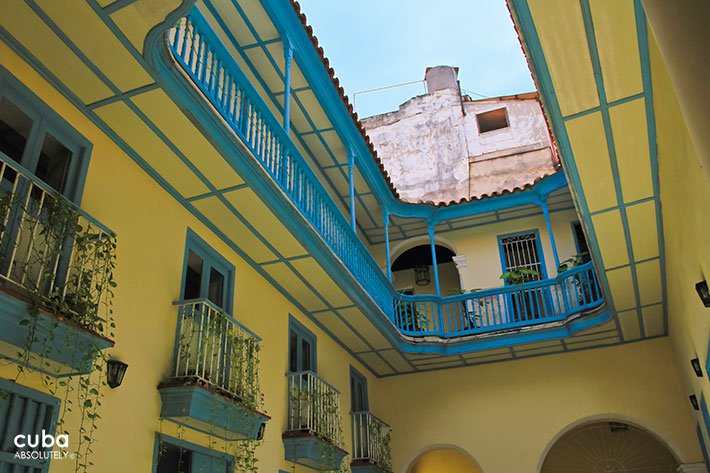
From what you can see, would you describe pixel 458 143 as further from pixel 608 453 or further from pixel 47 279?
pixel 47 279

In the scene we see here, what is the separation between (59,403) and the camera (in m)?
5.12

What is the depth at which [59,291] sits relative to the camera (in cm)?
516

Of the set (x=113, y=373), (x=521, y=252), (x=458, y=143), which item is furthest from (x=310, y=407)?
(x=458, y=143)

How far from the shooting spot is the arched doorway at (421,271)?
651 inches

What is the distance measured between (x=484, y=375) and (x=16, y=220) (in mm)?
10794

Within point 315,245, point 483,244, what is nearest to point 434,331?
point 483,244

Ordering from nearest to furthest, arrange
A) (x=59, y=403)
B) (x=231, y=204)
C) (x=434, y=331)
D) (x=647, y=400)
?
(x=59, y=403), (x=231, y=204), (x=647, y=400), (x=434, y=331)

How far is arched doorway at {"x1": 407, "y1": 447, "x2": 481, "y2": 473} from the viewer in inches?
633

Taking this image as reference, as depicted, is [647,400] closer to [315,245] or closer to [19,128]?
[315,245]

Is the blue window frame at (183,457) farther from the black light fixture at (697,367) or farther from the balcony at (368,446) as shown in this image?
the black light fixture at (697,367)

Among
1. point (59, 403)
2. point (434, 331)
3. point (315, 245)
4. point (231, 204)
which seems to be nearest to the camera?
point (59, 403)

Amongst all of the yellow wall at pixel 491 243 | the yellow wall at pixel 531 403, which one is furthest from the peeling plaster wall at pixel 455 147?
the yellow wall at pixel 531 403

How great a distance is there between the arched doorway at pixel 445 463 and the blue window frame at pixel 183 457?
10038mm

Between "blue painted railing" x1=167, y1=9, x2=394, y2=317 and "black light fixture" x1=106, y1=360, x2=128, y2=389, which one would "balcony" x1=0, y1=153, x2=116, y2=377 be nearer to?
"black light fixture" x1=106, y1=360, x2=128, y2=389
